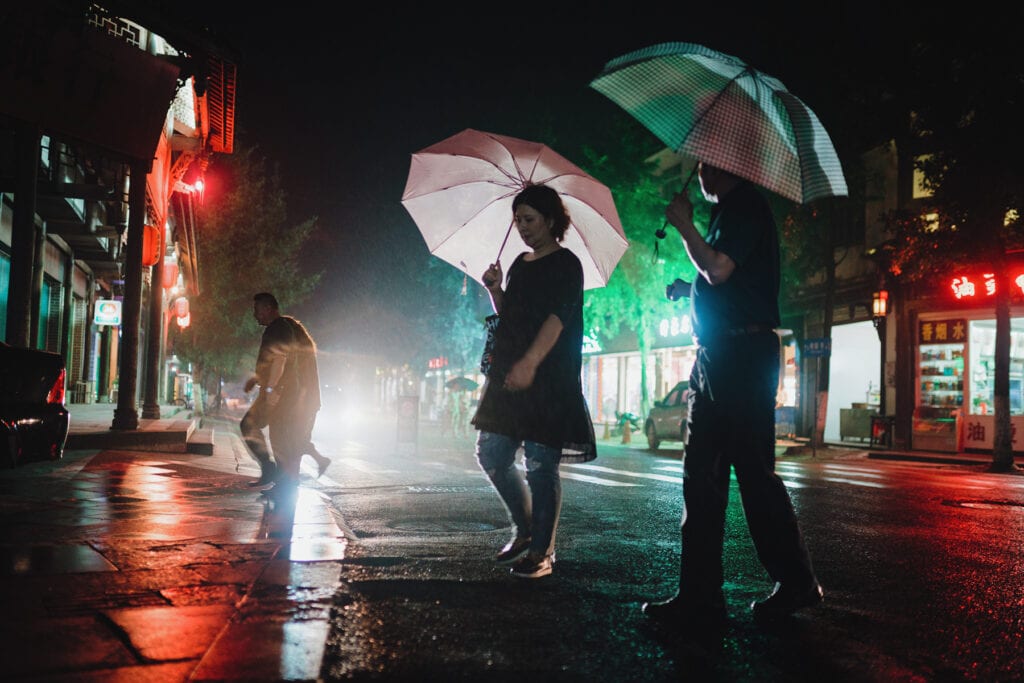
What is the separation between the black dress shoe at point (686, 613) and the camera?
3355 millimetres

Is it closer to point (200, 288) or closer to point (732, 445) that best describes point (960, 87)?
point (732, 445)

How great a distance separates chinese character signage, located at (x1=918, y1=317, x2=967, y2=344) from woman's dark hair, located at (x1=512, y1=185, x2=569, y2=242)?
2102cm

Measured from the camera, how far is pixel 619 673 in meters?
2.72

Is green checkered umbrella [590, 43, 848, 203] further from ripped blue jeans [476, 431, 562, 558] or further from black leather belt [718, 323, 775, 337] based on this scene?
ripped blue jeans [476, 431, 562, 558]

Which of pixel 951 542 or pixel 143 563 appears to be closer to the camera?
pixel 143 563

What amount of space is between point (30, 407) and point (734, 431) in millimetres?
4229

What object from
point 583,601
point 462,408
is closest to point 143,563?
point 583,601

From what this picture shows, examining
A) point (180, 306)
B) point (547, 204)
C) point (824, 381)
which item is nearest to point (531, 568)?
point (547, 204)

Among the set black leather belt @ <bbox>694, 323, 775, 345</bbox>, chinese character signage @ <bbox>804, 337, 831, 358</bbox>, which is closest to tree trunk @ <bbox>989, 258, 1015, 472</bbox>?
chinese character signage @ <bbox>804, 337, 831, 358</bbox>

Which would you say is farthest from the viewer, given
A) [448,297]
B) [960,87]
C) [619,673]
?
[448,297]

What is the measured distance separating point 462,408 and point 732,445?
78.4 ft

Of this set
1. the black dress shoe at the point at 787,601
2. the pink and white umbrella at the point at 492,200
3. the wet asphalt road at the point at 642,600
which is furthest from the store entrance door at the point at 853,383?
the black dress shoe at the point at 787,601

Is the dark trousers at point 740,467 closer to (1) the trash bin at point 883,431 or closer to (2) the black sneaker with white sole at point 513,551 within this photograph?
(2) the black sneaker with white sole at point 513,551

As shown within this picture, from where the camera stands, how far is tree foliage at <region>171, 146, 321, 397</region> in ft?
112
